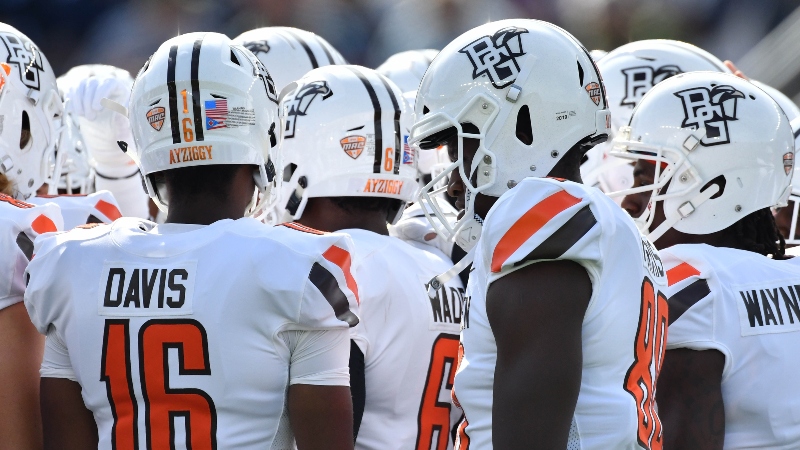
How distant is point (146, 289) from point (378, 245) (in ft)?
3.40

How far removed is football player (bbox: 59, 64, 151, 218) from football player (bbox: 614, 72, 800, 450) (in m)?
→ 3.05

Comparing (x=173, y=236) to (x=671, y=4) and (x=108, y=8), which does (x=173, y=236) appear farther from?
→ (x=108, y=8)

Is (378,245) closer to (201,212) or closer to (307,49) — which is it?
(201,212)

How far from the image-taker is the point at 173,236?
229 centimetres

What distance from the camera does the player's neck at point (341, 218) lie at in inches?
136

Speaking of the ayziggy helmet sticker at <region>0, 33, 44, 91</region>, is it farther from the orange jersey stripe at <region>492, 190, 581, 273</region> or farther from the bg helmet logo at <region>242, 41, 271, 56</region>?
the orange jersey stripe at <region>492, 190, 581, 273</region>

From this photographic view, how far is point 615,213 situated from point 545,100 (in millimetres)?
422

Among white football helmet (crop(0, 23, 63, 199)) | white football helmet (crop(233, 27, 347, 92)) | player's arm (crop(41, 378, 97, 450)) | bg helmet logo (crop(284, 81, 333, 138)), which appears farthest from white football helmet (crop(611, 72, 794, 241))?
white football helmet (crop(233, 27, 347, 92))

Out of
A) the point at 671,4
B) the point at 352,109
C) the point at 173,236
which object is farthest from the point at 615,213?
the point at 671,4

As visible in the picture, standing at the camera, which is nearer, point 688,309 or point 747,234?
point 688,309

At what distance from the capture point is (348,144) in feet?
11.5

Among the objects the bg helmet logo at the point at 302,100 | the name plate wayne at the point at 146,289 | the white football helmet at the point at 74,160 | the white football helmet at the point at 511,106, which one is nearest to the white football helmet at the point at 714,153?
the white football helmet at the point at 511,106

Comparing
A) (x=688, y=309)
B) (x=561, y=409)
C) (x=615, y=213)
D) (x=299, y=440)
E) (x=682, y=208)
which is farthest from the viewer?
(x=682, y=208)

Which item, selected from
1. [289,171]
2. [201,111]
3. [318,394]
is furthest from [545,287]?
[289,171]
